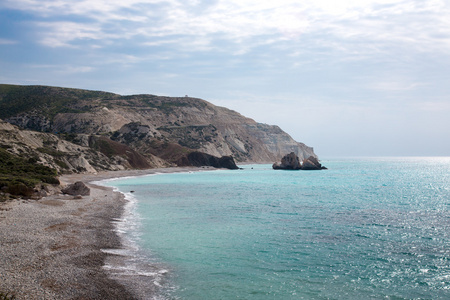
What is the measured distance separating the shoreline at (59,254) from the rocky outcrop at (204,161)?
372 feet

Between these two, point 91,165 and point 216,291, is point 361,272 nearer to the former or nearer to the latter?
point 216,291

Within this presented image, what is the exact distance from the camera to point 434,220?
2930 centimetres

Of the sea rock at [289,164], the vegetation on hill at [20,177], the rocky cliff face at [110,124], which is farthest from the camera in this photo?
the sea rock at [289,164]

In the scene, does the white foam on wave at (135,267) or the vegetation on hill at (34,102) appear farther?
the vegetation on hill at (34,102)

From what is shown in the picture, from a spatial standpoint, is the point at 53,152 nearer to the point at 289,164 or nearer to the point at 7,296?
the point at 7,296

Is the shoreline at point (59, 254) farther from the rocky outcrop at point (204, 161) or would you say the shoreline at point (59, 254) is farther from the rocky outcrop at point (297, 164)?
the rocky outcrop at point (297, 164)

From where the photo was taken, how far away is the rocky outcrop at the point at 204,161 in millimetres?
141500

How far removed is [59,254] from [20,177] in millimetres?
25836

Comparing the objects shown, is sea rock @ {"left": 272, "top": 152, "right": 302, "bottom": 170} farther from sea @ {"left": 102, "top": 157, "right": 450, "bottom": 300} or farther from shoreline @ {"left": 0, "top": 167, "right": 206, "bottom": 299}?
shoreline @ {"left": 0, "top": 167, "right": 206, "bottom": 299}

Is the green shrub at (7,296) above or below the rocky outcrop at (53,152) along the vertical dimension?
below

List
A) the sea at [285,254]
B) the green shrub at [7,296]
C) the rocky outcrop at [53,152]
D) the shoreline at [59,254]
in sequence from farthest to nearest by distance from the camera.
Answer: the rocky outcrop at [53,152]
the sea at [285,254]
the shoreline at [59,254]
the green shrub at [7,296]

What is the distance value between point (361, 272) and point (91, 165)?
86.1m

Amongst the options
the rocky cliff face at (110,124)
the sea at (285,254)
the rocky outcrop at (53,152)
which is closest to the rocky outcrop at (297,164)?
the rocky cliff face at (110,124)

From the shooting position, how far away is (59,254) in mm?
15500
